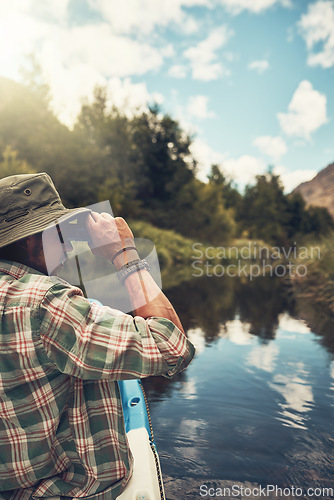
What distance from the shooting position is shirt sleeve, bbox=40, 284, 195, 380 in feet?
3.66

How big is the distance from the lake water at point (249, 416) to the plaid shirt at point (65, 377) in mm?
1568

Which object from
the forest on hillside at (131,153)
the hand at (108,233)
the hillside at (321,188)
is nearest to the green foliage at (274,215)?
the forest on hillside at (131,153)

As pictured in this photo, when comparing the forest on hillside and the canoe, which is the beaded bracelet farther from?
the forest on hillside

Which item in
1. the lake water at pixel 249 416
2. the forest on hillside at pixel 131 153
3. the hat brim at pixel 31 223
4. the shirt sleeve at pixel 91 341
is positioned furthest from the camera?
the forest on hillside at pixel 131 153

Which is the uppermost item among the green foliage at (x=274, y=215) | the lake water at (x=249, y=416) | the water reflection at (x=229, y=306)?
the green foliage at (x=274, y=215)

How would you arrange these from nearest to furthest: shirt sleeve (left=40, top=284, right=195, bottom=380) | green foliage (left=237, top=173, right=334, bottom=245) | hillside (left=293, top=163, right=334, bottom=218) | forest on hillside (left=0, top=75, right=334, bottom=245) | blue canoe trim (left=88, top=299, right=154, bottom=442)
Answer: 1. shirt sleeve (left=40, top=284, right=195, bottom=380)
2. blue canoe trim (left=88, top=299, right=154, bottom=442)
3. forest on hillside (left=0, top=75, right=334, bottom=245)
4. green foliage (left=237, top=173, right=334, bottom=245)
5. hillside (left=293, top=163, right=334, bottom=218)

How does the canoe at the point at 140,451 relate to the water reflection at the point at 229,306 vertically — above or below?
above

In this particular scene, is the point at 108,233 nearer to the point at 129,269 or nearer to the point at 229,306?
the point at 129,269

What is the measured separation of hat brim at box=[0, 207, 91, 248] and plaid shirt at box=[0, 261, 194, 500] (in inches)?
3.5

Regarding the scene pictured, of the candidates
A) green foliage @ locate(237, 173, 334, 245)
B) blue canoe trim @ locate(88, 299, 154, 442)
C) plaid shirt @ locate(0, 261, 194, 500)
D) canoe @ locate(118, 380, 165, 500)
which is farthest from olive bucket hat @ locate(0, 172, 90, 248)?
green foliage @ locate(237, 173, 334, 245)

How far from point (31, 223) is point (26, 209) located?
61mm

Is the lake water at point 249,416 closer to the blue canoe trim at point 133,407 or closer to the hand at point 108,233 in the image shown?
the blue canoe trim at point 133,407

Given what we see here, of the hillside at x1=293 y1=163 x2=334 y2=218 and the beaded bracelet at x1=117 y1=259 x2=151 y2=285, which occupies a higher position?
the hillside at x1=293 y1=163 x2=334 y2=218

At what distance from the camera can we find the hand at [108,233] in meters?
1.34
